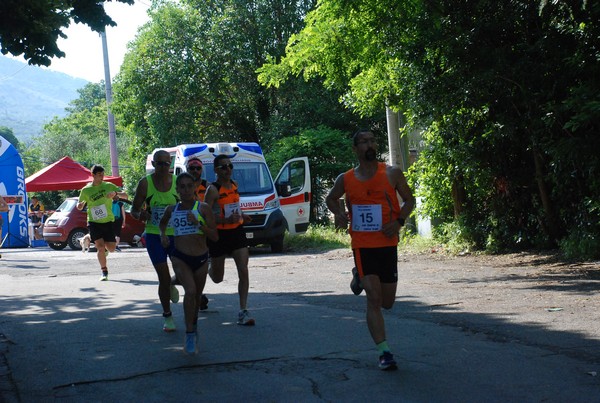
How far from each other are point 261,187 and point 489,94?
8538mm

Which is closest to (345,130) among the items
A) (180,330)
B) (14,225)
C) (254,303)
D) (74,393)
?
(14,225)

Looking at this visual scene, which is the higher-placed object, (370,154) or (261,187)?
(261,187)

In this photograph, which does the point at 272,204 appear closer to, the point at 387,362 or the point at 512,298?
the point at 512,298

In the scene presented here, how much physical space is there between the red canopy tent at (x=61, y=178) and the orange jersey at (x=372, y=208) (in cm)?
2798

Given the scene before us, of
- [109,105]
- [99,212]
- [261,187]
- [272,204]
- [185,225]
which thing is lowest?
[185,225]

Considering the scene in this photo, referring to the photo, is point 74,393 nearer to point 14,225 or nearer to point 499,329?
point 499,329

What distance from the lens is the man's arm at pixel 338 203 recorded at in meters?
7.06

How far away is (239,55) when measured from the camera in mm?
33875

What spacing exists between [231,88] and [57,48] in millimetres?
21714

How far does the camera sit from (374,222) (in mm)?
6930

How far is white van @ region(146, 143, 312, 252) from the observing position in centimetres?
2159

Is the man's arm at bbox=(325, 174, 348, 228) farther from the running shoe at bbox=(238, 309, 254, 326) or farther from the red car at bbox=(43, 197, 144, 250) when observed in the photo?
the red car at bbox=(43, 197, 144, 250)

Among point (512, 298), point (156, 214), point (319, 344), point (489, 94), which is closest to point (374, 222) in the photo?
point (319, 344)

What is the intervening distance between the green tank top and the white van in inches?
454
